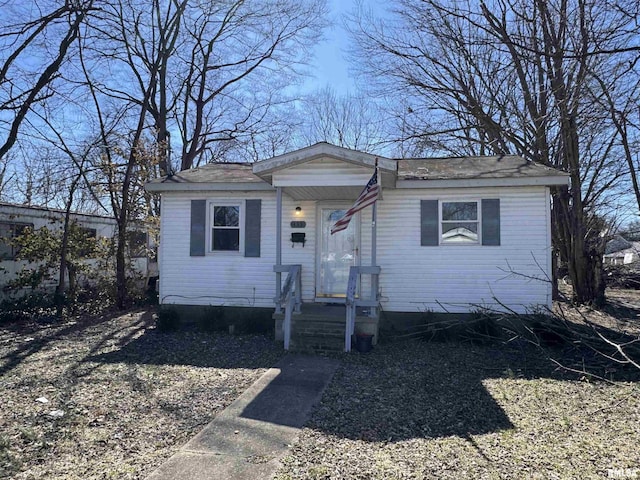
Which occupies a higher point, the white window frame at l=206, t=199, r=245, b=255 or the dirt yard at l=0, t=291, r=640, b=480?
the white window frame at l=206, t=199, r=245, b=255

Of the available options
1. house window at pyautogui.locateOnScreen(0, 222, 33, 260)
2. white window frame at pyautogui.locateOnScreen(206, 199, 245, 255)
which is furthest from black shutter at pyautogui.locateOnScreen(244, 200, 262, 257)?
house window at pyautogui.locateOnScreen(0, 222, 33, 260)

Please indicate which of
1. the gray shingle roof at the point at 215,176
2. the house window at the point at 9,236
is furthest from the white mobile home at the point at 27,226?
the gray shingle roof at the point at 215,176

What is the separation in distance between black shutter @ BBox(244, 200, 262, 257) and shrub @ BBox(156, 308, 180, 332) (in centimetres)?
194

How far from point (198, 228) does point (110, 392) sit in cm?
472

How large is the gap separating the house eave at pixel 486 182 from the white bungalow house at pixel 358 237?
20 mm

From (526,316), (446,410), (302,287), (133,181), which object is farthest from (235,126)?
(446,410)

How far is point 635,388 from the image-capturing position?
5.59 m

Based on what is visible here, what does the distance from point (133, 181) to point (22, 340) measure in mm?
5230

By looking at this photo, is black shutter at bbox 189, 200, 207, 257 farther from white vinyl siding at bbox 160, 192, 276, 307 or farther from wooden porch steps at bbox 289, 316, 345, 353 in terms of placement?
wooden porch steps at bbox 289, 316, 345, 353

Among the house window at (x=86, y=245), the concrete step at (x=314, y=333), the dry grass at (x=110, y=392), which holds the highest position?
the house window at (x=86, y=245)

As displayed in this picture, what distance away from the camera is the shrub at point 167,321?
9.30m

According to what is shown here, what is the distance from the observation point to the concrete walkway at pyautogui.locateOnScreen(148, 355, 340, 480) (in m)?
3.54

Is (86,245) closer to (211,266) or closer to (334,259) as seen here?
(211,266)

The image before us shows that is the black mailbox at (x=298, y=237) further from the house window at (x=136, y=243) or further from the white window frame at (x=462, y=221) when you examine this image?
the house window at (x=136, y=243)
